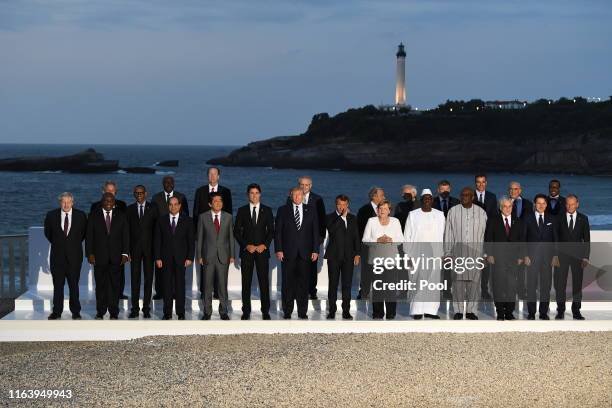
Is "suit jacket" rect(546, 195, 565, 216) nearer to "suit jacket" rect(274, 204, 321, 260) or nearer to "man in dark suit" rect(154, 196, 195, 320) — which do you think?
"suit jacket" rect(274, 204, 321, 260)

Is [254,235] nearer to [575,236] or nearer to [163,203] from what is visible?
[163,203]

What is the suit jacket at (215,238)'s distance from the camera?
34.3ft

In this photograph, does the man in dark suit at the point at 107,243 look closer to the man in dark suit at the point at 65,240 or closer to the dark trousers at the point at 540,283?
the man in dark suit at the point at 65,240

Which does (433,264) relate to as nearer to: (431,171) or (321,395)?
(321,395)

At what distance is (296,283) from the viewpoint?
10.9 meters

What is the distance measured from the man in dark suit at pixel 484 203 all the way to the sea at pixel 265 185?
44919 millimetres

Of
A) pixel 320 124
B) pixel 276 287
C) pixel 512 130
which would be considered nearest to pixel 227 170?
pixel 320 124

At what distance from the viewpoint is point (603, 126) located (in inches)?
4887

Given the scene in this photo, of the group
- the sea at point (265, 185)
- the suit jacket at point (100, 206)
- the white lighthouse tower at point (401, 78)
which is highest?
the white lighthouse tower at point (401, 78)

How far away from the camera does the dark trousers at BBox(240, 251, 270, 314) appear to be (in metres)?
10.6

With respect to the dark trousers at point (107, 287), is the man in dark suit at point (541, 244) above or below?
above

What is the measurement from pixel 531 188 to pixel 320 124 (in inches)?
1365

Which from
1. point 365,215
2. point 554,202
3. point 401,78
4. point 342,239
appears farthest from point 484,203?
point 401,78

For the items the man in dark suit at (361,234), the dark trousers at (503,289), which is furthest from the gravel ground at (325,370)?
the man in dark suit at (361,234)
